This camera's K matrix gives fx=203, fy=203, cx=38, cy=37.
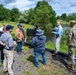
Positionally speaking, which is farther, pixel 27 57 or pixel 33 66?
pixel 27 57

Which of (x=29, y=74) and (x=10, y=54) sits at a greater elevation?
(x=10, y=54)

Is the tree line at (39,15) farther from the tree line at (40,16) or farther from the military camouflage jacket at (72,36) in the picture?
the military camouflage jacket at (72,36)

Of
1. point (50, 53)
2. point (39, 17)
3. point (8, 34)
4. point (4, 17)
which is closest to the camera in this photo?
point (8, 34)

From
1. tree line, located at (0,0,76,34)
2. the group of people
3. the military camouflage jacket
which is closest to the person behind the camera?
the group of people

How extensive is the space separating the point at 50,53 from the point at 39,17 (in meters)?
44.9

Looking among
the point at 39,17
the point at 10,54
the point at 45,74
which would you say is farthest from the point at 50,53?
the point at 39,17

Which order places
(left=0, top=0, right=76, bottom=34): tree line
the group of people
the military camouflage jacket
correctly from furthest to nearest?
(left=0, top=0, right=76, bottom=34): tree line
the military camouflage jacket
the group of people

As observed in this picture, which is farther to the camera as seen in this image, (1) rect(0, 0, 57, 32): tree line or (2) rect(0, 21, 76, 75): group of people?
(1) rect(0, 0, 57, 32): tree line

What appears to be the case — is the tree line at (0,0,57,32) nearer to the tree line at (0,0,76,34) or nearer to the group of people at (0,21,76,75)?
the tree line at (0,0,76,34)

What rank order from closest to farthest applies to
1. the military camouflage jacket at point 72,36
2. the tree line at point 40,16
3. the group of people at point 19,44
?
→ the group of people at point 19,44 → the military camouflage jacket at point 72,36 → the tree line at point 40,16

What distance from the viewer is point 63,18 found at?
470ft

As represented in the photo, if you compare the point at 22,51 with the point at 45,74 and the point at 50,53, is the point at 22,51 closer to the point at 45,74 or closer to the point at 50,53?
the point at 50,53

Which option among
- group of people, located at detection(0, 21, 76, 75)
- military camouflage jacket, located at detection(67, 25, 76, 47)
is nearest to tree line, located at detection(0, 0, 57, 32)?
group of people, located at detection(0, 21, 76, 75)

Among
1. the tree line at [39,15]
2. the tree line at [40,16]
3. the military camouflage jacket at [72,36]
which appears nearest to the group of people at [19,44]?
the military camouflage jacket at [72,36]
